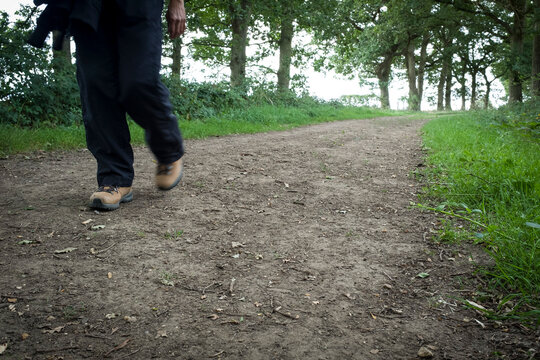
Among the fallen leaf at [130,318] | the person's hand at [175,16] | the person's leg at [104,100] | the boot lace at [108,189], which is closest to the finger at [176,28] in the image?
the person's hand at [175,16]

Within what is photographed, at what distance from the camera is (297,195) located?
3451mm

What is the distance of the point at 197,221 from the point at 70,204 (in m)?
1.02

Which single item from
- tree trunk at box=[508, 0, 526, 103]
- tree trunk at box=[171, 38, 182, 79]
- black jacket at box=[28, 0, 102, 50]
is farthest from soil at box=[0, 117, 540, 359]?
tree trunk at box=[508, 0, 526, 103]

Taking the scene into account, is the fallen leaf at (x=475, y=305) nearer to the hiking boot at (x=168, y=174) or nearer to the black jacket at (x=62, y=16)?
the hiking boot at (x=168, y=174)

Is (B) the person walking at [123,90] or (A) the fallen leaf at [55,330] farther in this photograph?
(B) the person walking at [123,90]

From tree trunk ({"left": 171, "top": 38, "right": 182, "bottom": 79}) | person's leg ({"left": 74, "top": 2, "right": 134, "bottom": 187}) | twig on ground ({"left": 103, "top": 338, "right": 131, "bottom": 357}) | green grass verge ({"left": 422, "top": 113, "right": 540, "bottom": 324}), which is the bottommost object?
twig on ground ({"left": 103, "top": 338, "right": 131, "bottom": 357})

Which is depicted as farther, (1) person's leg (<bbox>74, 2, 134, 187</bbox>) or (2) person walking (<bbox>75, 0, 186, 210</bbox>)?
(1) person's leg (<bbox>74, 2, 134, 187</bbox>)

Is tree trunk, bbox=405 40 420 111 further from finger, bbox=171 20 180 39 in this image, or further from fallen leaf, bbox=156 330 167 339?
fallen leaf, bbox=156 330 167 339

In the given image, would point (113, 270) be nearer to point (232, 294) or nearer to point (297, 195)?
point (232, 294)

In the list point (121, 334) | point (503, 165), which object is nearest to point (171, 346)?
point (121, 334)

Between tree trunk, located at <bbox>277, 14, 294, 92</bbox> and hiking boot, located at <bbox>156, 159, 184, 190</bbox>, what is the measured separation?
12306 millimetres

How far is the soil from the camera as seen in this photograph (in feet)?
4.78

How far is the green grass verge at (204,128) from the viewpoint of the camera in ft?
16.8

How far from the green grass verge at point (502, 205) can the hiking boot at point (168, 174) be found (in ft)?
6.08
